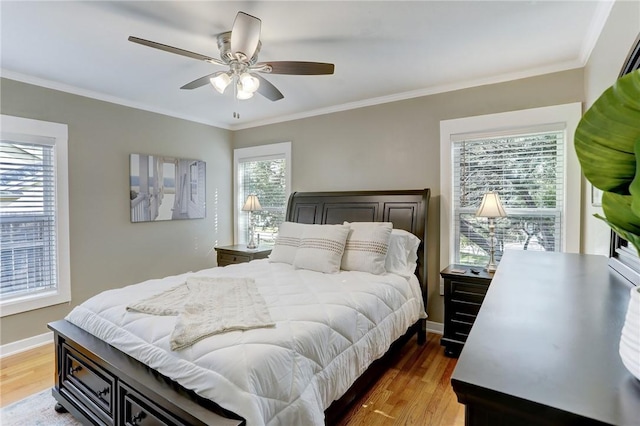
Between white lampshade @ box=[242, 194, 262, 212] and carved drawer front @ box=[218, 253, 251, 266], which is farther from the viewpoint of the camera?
white lampshade @ box=[242, 194, 262, 212]

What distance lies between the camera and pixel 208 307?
183 centimetres

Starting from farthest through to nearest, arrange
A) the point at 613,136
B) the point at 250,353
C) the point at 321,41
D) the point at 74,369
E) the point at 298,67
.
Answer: the point at 321,41 → the point at 298,67 → the point at 74,369 → the point at 250,353 → the point at 613,136

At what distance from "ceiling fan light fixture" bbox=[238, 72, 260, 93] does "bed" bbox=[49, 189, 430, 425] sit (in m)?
1.39

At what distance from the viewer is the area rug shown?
200 centimetres

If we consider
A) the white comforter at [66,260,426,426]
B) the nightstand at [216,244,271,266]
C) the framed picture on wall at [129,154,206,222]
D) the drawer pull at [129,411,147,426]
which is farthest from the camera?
the nightstand at [216,244,271,266]

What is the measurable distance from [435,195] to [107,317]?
291 centimetres

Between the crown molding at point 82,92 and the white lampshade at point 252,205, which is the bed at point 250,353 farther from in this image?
the crown molding at point 82,92

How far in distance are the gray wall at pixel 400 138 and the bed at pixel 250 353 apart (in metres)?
1.10

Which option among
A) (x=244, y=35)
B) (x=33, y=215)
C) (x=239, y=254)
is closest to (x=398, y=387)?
(x=239, y=254)

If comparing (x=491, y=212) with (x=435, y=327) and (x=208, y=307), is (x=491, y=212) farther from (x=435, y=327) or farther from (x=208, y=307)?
(x=208, y=307)

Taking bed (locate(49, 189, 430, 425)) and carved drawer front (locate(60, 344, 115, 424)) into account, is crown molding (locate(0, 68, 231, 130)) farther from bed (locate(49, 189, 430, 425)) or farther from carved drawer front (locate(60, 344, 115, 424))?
carved drawer front (locate(60, 344, 115, 424))

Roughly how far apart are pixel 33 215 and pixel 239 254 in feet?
6.72

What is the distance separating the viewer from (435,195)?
10.8 feet

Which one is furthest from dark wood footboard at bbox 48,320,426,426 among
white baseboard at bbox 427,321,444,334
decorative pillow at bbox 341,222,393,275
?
white baseboard at bbox 427,321,444,334
